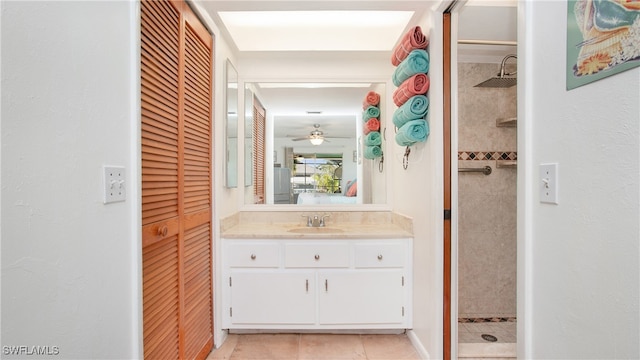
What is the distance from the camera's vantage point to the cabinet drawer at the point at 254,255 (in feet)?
7.52

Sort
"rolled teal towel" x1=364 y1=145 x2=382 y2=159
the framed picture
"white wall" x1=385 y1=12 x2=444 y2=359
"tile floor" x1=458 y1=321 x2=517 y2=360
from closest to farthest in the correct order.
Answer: the framed picture
"white wall" x1=385 y1=12 x2=444 y2=359
"tile floor" x1=458 y1=321 x2=517 y2=360
"rolled teal towel" x1=364 y1=145 x2=382 y2=159

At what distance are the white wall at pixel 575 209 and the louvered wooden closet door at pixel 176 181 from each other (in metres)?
Result: 1.41

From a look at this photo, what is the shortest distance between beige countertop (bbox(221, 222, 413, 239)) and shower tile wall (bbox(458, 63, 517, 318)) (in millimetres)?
721

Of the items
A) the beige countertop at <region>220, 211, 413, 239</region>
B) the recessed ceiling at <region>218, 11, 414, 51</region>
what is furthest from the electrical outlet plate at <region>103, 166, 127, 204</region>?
the recessed ceiling at <region>218, 11, 414, 51</region>

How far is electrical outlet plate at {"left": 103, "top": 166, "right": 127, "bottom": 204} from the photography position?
0.99m

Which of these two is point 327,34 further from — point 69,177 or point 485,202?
point 69,177

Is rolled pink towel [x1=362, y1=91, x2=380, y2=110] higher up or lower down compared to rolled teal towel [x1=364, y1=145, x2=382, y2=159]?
higher up

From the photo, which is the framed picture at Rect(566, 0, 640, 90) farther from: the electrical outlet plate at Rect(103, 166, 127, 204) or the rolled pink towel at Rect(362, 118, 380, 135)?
the rolled pink towel at Rect(362, 118, 380, 135)

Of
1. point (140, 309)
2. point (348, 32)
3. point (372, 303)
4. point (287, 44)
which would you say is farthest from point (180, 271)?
point (348, 32)

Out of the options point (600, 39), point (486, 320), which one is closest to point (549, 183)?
point (600, 39)

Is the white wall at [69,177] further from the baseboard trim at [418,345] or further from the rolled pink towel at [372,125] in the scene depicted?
the rolled pink towel at [372,125]

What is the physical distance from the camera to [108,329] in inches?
39.8

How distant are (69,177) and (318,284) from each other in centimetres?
175

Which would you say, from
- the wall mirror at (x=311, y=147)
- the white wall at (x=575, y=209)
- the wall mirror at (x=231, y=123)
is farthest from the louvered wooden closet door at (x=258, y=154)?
the white wall at (x=575, y=209)
